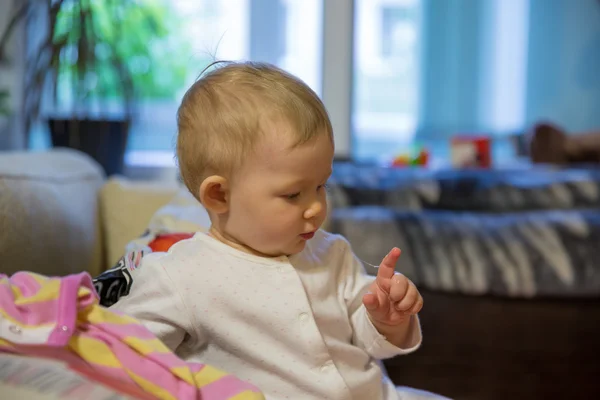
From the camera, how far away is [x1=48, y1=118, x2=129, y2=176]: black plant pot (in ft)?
8.18

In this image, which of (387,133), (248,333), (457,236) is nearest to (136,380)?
(248,333)

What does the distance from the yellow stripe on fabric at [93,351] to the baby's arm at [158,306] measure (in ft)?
0.35

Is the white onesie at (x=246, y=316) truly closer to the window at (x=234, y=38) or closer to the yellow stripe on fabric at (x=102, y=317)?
the yellow stripe on fabric at (x=102, y=317)

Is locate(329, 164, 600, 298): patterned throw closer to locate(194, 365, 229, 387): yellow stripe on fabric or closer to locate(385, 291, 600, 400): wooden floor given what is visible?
locate(385, 291, 600, 400): wooden floor

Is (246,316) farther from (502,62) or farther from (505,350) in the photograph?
(502,62)

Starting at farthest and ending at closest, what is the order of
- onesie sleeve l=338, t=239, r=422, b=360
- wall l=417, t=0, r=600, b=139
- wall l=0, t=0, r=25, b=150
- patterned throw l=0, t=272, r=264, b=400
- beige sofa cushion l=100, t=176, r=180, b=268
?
wall l=417, t=0, r=600, b=139 < wall l=0, t=0, r=25, b=150 < beige sofa cushion l=100, t=176, r=180, b=268 < onesie sleeve l=338, t=239, r=422, b=360 < patterned throw l=0, t=272, r=264, b=400

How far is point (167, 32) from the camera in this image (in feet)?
10.4

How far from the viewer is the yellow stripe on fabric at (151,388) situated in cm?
68

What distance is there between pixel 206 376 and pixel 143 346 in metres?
0.07

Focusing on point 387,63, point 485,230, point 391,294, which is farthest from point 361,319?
point 387,63

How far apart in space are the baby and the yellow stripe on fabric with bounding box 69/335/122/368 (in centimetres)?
11

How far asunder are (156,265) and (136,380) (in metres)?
0.21

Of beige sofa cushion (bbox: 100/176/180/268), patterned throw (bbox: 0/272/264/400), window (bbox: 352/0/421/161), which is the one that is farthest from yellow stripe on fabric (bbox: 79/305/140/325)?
window (bbox: 352/0/421/161)

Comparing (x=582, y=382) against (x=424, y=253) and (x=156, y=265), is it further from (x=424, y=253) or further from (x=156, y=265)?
(x=156, y=265)
